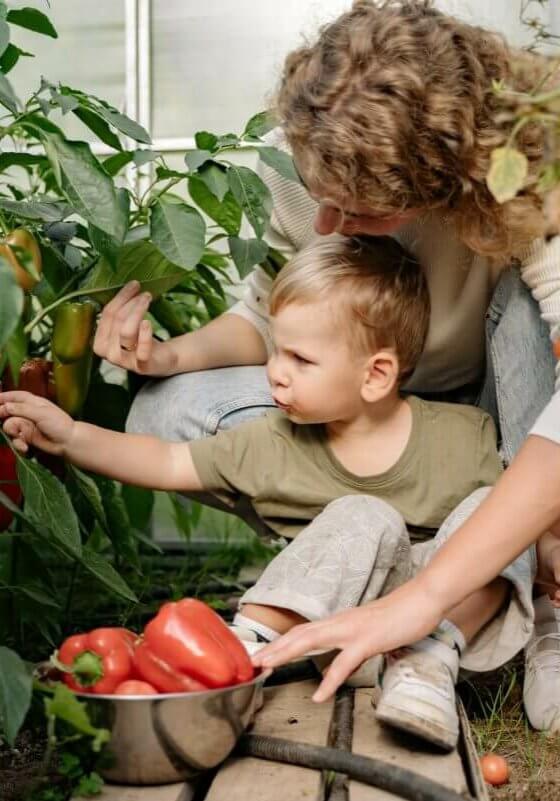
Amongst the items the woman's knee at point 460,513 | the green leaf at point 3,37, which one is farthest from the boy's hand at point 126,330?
the woman's knee at point 460,513

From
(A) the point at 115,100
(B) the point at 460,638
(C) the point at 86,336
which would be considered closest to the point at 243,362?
(C) the point at 86,336

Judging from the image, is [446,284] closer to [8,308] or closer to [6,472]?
[6,472]

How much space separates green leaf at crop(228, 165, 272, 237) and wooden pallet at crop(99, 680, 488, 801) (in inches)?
27.1

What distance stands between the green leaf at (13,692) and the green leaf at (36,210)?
63cm

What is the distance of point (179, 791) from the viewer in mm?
1196

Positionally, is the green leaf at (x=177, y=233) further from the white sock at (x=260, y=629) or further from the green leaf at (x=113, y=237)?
the white sock at (x=260, y=629)

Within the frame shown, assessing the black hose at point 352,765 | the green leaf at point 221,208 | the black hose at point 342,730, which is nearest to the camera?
the black hose at point 352,765

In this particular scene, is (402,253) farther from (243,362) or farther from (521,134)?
(243,362)

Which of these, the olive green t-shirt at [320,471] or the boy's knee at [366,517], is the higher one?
the boy's knee at [366,517]

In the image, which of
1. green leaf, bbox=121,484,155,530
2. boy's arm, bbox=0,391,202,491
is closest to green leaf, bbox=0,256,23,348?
boy's arm, bbox=0,391,202,491

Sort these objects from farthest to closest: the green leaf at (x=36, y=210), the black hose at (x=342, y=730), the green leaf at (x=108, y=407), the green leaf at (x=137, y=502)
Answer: the green leaf at (x=137, y=502)
the green leaf at (x=108, y=407)
the green leaf at (x=36, y=210)
the black hose at (x=342, y=730)

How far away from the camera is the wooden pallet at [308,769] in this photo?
1.19 m

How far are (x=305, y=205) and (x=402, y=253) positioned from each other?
298mm

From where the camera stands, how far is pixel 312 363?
165 cm
